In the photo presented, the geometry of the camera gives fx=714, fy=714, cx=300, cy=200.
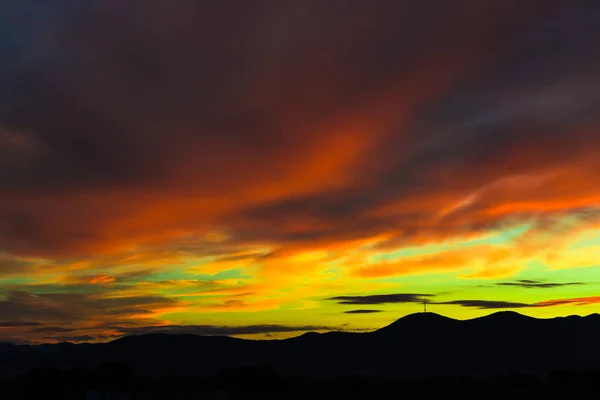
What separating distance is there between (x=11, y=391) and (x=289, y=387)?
5399 centimetres

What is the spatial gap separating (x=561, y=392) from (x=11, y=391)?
90.8m

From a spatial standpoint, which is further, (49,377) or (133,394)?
(49,377)

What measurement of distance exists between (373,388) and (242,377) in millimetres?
30464

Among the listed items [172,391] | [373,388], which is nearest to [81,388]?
[172,391]

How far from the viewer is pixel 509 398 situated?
11288 cm

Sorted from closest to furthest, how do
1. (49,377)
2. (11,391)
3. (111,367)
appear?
(11,391)
(49,377)
(111,367)

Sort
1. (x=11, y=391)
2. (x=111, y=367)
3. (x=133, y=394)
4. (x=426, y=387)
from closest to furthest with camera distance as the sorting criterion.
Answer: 1. (x=133, y=394)
2. (x=11, y=391)
3. (x=426, y=387)
4. (x=111, y=367)

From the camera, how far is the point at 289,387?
143m

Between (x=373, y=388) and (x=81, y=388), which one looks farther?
(x=373, y=388)

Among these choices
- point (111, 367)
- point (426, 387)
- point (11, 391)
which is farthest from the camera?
point (111, 367)

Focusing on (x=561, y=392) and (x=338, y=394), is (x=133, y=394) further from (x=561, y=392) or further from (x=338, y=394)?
(x=561, y=392)

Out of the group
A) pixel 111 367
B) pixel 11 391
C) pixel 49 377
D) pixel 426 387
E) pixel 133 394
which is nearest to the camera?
pixel 133 394

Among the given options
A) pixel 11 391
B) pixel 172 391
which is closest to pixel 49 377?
pixel 11 391

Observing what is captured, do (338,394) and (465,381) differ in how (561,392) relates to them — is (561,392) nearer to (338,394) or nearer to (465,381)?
(465,381)
